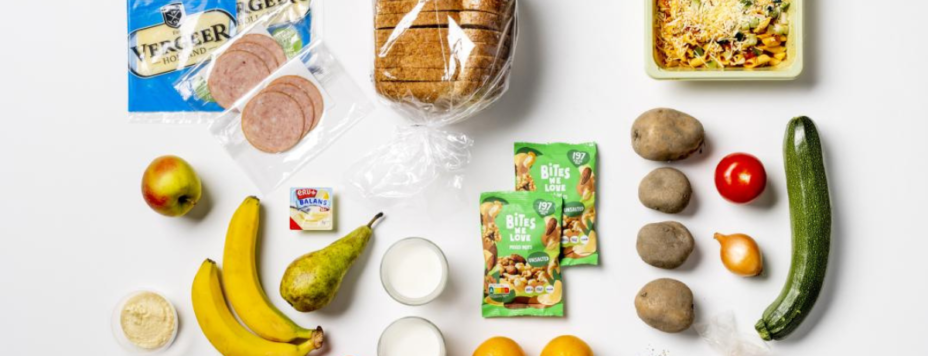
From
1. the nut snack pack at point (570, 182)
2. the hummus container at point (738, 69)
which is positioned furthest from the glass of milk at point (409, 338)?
the hummus container at point (738, 69)

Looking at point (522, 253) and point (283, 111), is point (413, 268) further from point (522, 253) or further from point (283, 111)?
point (283, 111)

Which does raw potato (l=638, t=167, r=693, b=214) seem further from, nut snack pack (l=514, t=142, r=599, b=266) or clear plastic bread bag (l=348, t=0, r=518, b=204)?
clear plastic bread bag (l=348, t=0, r=518, b=204)

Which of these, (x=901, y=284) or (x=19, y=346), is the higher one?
(x=901, y=284)

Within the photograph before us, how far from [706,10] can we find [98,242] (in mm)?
1312

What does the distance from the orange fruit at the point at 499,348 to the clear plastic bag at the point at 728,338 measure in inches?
14.6

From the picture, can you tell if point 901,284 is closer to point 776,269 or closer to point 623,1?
point 776,269

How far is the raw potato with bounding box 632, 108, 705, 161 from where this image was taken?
1359 millimetres

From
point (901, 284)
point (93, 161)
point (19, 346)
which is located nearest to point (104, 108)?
point (93, 161)

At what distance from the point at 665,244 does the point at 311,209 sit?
70 cm

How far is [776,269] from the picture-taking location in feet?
4.70

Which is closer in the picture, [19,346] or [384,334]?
[384,334]

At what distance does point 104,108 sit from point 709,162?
1.25 meters

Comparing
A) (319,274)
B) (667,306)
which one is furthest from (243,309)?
(667,306)

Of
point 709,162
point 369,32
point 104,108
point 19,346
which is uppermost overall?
point 369,32
